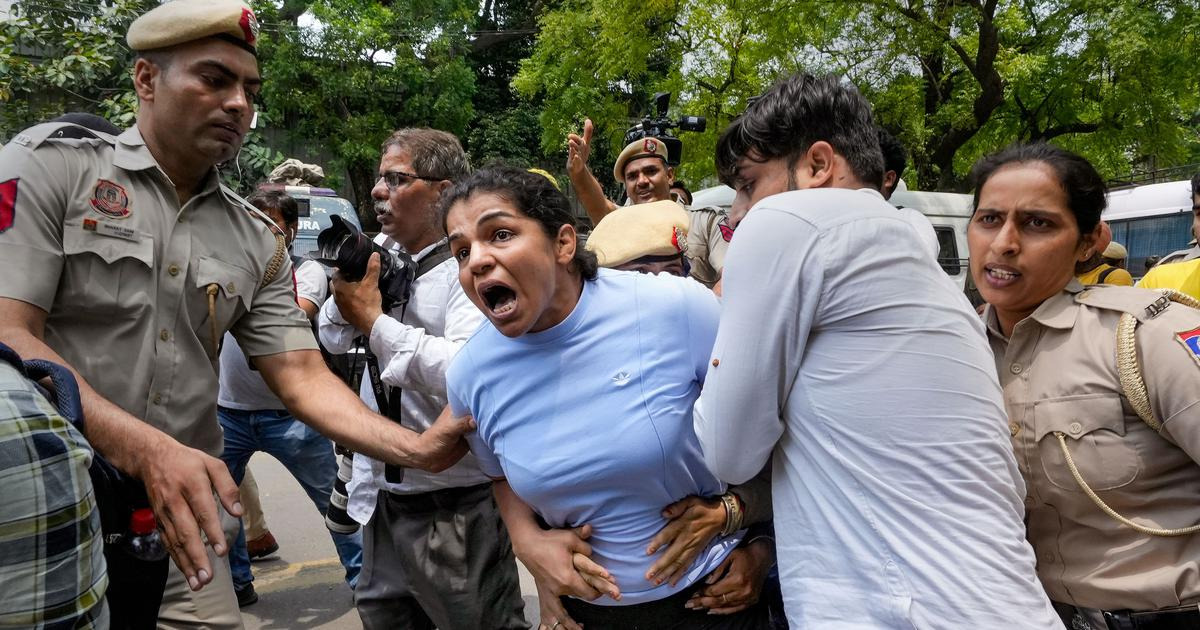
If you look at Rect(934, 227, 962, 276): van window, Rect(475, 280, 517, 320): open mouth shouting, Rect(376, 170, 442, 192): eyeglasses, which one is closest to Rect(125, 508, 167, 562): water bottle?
Rect(475, 280, 517, 320): open mouth shouting

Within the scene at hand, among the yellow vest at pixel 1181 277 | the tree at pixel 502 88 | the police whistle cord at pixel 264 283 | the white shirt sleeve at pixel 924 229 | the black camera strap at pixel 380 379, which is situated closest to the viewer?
the white shirt sleeve at pixel 924 229

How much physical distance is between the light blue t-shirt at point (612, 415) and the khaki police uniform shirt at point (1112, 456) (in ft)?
2.18

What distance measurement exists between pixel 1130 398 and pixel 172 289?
221 centimetres

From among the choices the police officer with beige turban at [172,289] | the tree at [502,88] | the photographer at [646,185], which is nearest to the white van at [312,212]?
the photographer at [646,185]

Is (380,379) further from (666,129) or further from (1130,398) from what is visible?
(666,129)

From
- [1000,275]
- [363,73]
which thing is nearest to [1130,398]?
[1000,275]

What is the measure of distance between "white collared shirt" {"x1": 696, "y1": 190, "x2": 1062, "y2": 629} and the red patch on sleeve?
161 centimetres

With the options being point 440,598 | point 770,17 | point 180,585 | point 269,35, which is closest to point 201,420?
point 180,585

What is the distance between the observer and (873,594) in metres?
1.32

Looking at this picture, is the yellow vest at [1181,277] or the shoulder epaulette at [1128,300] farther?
the yellow vest at [1181,277]

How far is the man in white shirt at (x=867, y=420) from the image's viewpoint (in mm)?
1298

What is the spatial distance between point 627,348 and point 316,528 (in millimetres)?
4125

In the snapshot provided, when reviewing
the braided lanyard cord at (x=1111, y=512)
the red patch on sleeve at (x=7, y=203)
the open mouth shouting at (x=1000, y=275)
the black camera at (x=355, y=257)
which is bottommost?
the braided lanyard cord at (x=1111, y=512)

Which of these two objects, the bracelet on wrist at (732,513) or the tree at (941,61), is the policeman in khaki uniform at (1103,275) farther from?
the tree at (941,61)
